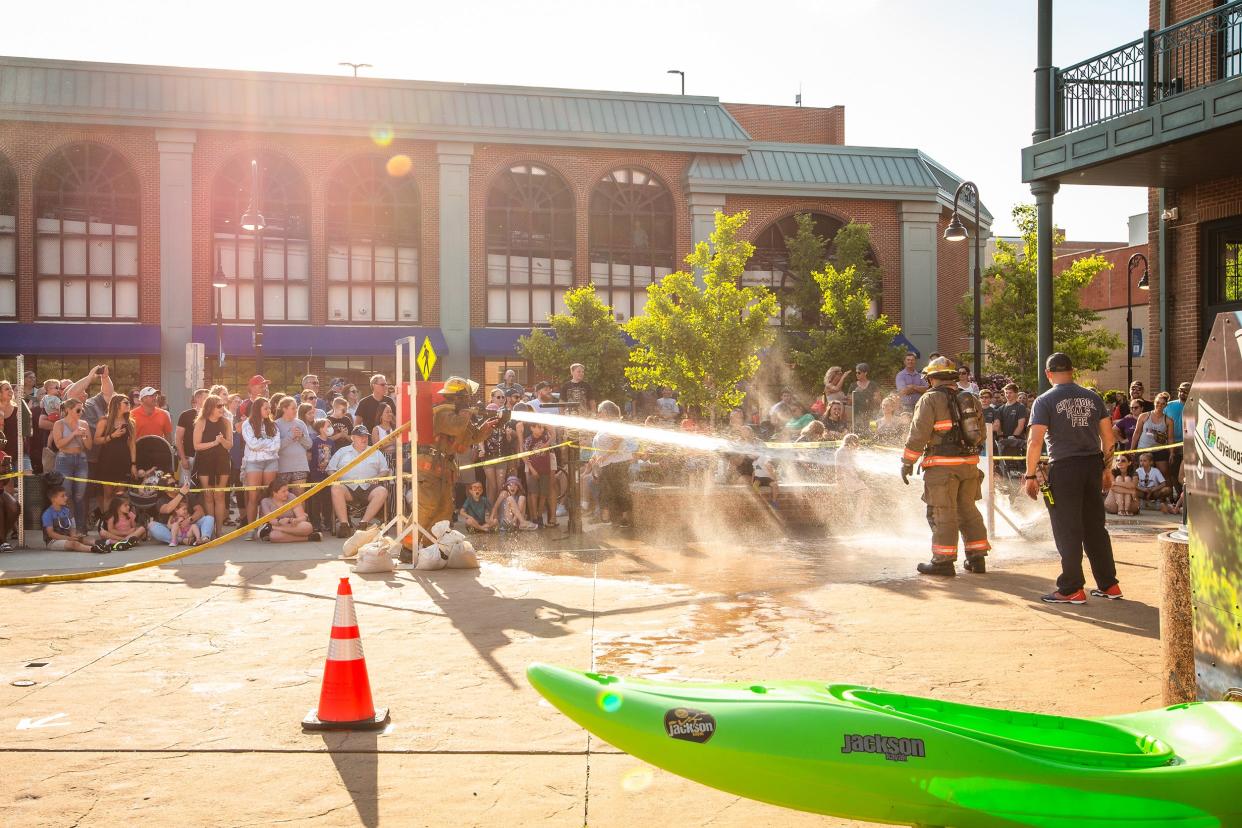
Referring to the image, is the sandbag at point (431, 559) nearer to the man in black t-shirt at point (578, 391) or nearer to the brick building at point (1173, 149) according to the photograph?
the man in black t-shirt at point (578, 391)

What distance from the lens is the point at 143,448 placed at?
14102 millimetres

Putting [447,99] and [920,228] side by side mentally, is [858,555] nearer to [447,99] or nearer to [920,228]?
[447,99]

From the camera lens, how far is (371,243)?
35.1 meters

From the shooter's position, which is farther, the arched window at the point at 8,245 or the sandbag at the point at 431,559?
the arched window at the point at 8,245

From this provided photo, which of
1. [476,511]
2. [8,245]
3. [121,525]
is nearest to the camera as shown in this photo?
[121,525]

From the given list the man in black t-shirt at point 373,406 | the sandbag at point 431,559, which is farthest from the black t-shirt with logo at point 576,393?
the sandbag at point 431,559

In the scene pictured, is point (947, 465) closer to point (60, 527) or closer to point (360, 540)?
point (360, 540)

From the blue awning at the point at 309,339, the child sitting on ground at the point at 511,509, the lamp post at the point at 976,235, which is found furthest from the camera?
the blue awning at the point at 309,339

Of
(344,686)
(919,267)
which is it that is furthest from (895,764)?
(919,267)

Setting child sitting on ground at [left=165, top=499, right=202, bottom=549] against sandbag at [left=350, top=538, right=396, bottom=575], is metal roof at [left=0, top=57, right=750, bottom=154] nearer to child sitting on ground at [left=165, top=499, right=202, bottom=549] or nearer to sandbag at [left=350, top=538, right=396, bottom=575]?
child sitting on ground at [left=165, top=499, right=202, bottom=549]

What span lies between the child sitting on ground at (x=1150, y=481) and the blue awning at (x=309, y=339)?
70.9 ft

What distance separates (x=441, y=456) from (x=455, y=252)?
2455 centimetres

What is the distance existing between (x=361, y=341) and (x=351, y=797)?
3054cm

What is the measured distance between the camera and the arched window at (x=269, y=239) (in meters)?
33.8
